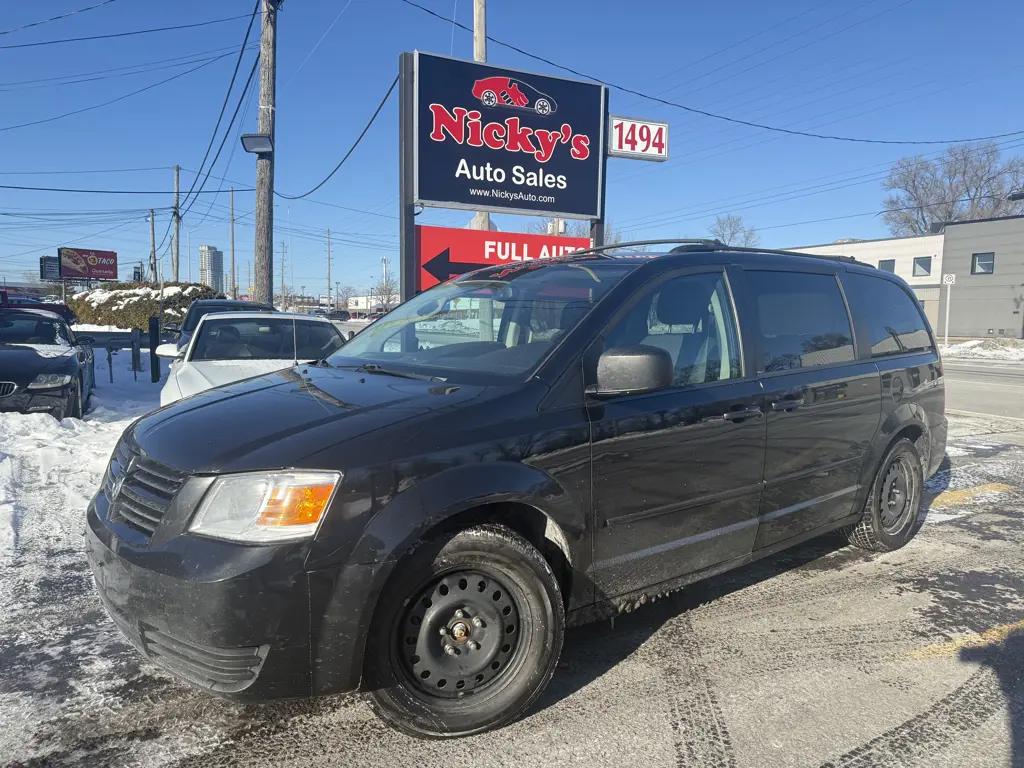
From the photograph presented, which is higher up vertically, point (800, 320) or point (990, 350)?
point (800, 320)

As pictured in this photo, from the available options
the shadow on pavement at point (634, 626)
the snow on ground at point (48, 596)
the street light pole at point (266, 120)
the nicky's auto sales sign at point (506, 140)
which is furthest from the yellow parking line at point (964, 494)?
the street light pole at point (266, 120)

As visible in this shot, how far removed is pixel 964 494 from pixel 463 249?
5.91m

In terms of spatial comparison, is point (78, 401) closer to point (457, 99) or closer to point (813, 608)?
point (457, 99)

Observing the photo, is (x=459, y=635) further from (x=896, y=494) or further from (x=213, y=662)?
(x=896, y=494)

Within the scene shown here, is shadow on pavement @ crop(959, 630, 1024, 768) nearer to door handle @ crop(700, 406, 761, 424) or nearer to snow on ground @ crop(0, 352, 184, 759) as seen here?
door handle @ crop(700, 406, 761, 424)

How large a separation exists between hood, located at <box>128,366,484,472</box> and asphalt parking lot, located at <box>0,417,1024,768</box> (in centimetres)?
103

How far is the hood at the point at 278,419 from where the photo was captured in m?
2.42

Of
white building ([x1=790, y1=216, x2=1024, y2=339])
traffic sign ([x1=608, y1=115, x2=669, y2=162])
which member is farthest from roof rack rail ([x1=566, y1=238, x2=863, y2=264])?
white building ([x1=790, y1=216, x2=1024, y2=339])

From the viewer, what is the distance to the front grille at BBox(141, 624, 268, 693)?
2270 millimetres

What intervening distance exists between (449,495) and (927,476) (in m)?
4.13

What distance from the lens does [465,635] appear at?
2598mm

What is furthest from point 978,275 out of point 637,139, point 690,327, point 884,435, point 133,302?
point 133,302

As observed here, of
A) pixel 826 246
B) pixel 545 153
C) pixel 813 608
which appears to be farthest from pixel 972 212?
pixel 813 608

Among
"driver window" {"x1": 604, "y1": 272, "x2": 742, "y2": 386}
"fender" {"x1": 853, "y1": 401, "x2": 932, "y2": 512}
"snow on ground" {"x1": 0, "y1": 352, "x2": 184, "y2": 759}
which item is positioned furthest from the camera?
"fender" {"x1": 853, "y1": 401, "x2": 932, "y2": 512}
